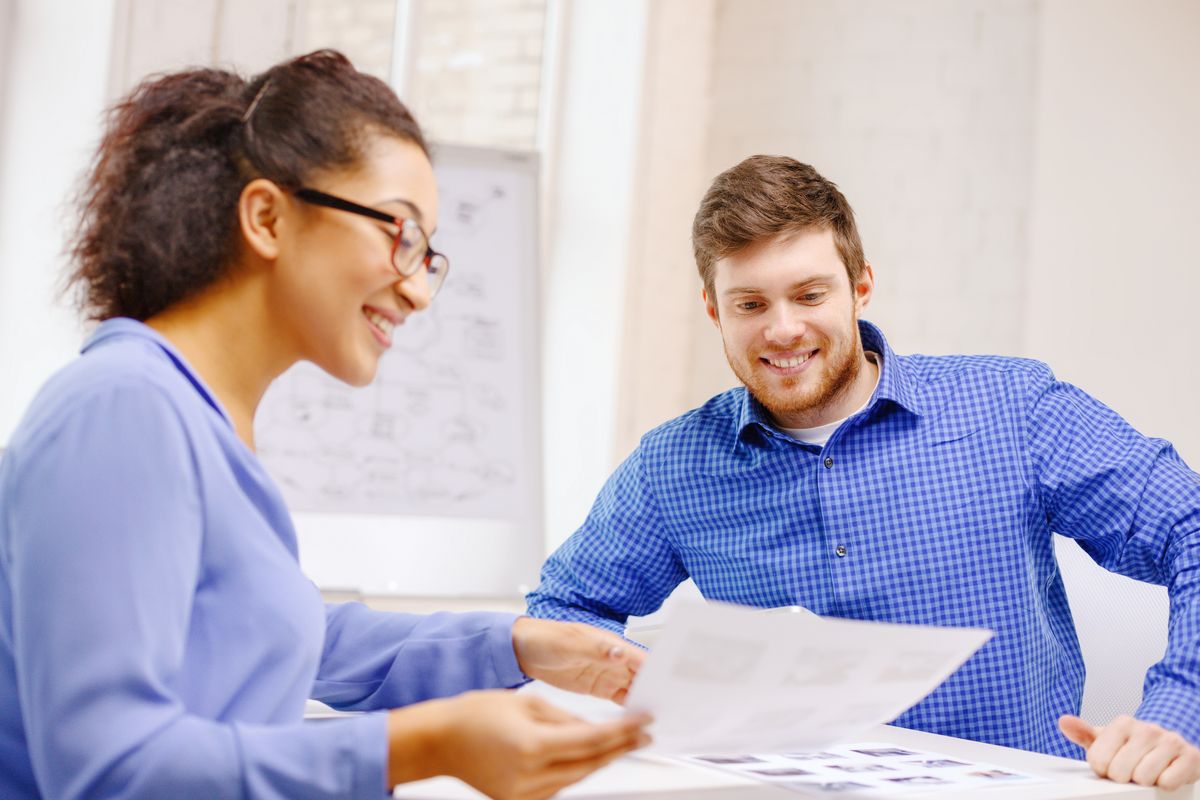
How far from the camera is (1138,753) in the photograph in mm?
1141

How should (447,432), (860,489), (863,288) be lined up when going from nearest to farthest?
(860,489), (863,288), (447,432)

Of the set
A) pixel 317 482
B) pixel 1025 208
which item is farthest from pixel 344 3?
pixel 1025 208

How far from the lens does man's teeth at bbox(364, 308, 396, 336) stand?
972mm

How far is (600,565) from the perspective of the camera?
5.75 ft

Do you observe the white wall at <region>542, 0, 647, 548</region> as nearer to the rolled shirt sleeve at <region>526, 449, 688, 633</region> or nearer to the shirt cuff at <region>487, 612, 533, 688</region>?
the rolled shirt sleeve at <region>526, 449, 688, 633</region>

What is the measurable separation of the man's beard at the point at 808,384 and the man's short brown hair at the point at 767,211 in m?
0.13

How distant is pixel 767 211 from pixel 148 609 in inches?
45.4

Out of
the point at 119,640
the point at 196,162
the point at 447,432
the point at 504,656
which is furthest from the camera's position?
the point at 447,432

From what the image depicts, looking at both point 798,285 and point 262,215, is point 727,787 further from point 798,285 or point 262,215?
point 798,285

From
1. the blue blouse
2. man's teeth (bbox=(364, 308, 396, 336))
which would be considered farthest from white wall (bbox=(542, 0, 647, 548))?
the blue blouse

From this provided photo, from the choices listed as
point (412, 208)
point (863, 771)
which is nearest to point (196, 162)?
point (412, 208)

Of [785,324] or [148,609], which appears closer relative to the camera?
[148,609]

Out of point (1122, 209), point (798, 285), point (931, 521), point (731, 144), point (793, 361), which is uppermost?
point (731, 144)

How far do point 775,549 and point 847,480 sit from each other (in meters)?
0.14
